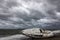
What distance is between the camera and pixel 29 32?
17734 mm

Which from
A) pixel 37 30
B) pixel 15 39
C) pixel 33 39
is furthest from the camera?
pixel 37 30

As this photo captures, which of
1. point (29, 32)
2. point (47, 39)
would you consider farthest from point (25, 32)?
point (47, 39)

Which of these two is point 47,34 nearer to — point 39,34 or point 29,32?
point 39,34

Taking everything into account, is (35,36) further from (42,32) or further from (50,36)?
(50,36)

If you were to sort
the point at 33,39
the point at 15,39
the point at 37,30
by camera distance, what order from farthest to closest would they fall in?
the point at 37,30 → the point at 33,39 → the point at 15,39

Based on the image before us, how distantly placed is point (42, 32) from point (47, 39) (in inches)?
62.5

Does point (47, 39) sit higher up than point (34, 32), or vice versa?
point (34, 32)

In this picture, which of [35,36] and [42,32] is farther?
[42,32]

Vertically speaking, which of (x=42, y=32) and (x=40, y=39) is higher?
(x=42, y=32)

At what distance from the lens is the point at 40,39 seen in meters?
16.9

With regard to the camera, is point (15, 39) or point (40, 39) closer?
point (15, 39)

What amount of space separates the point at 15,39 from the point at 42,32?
795cm

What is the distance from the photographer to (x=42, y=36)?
17.8m

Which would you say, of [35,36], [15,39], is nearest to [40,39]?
[35,36]
